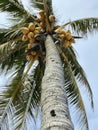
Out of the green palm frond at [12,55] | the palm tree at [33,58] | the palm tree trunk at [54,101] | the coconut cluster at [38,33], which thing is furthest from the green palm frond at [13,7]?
the palm tree trunk at [54,101]

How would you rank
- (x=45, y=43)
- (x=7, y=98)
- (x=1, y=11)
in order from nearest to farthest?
1. (x=45, y=43)
2. (x=7, y=98)
3. (x=1, y=11)

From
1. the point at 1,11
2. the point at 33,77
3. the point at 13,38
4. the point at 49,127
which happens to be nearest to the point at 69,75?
the point at 33,77

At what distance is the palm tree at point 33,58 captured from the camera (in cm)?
847

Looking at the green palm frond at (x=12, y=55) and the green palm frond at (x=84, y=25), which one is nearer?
the green palm frond at (x=12, y=55)

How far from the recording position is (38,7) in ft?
35.8

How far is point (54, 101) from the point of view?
5.66 meters

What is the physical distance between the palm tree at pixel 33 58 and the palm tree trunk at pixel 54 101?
32 millimetres

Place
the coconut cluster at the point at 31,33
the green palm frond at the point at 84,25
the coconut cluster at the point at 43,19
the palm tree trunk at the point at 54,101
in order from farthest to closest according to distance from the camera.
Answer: the green palm frond at the point at 84,25
the coconut cluster at the point at 43,19
the coconut cluster at the point at 31,33
the palm tree trunk at the point at 54,101

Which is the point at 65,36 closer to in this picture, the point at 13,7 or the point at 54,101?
the point at 13,7

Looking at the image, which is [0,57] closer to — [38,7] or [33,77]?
[33,77]

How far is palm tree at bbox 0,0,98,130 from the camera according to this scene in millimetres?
8469

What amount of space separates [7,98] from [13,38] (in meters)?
1.77

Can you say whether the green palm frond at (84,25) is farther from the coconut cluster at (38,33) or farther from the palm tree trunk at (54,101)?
the palm tree trunk at (54,101)

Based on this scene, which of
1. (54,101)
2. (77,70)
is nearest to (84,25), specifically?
(77,70)
